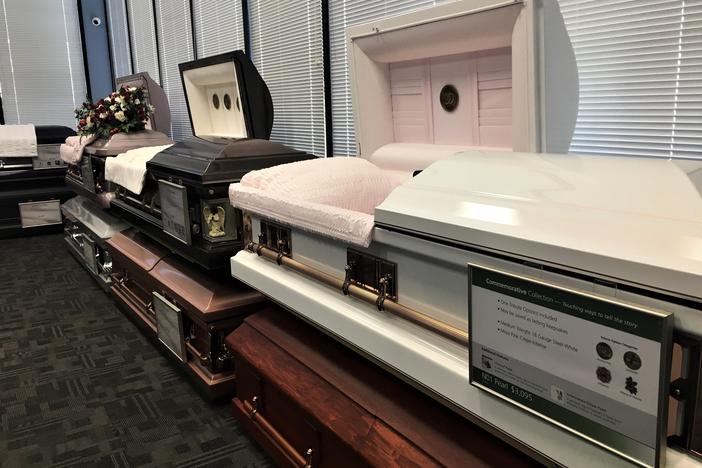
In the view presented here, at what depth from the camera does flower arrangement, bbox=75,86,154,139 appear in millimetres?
3842

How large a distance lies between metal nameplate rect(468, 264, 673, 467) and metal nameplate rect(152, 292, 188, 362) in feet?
5.64

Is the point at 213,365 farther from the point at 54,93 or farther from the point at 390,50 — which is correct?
the point at 54,93

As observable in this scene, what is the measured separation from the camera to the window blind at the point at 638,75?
1434 millimetres

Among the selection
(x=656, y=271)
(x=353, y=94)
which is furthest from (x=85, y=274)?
(x=656, y=271)

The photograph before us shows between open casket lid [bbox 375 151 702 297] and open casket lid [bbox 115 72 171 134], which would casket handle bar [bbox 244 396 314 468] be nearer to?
open casket lid [bbox 375 151 702 297]

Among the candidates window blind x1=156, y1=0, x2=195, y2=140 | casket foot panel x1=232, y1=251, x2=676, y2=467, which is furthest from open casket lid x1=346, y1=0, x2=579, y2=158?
window blind x1=156, y1=0, x2=195, y2=140

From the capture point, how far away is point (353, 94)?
1.93 metres

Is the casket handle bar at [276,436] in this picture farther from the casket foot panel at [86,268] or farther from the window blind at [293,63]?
the casket foot panel at [86,268]

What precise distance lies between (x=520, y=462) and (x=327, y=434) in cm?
53

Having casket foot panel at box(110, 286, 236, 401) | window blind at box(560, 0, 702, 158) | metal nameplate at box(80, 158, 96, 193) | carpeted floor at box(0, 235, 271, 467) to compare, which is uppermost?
window blind at box(560, 0, 702, 158)

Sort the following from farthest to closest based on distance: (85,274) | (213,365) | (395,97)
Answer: (85,274), (213,365), (395,97)

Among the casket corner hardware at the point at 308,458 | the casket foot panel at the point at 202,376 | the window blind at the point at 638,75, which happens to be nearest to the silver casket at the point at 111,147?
the casket foot panel at the point at 202,376

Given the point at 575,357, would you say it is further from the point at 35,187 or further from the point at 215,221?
the point at 35,187

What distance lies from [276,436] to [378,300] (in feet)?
2.34
